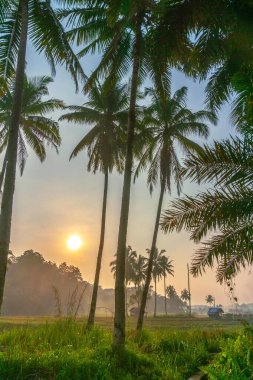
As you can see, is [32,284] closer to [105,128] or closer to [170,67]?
[105,128]

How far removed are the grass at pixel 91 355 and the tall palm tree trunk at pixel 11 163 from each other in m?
1.71

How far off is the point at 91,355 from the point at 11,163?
17.5 feet

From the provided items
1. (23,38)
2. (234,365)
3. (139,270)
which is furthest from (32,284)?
(234,365)

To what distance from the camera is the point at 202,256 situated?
335 inches

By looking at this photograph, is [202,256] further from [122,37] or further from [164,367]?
[122,37]

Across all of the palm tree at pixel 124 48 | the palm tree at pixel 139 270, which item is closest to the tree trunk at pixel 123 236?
the palm tree at pixel 124 48

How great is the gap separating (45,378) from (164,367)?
293 cm

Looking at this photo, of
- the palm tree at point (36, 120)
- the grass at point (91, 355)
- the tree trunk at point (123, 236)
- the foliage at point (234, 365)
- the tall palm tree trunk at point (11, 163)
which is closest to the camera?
the foliage at point (234, 365)

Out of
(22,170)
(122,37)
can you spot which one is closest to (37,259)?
(22,170)

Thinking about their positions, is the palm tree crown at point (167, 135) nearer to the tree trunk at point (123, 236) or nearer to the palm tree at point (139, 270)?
the tree trunk at point (123, 236)

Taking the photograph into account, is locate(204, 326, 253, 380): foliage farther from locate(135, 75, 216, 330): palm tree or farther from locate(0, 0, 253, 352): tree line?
locate(135, 75, 216, 330): palm tree

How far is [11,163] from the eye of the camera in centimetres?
923

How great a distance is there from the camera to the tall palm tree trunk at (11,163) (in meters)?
8.51

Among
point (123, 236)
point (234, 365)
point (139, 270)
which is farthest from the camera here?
point (139, 270)
